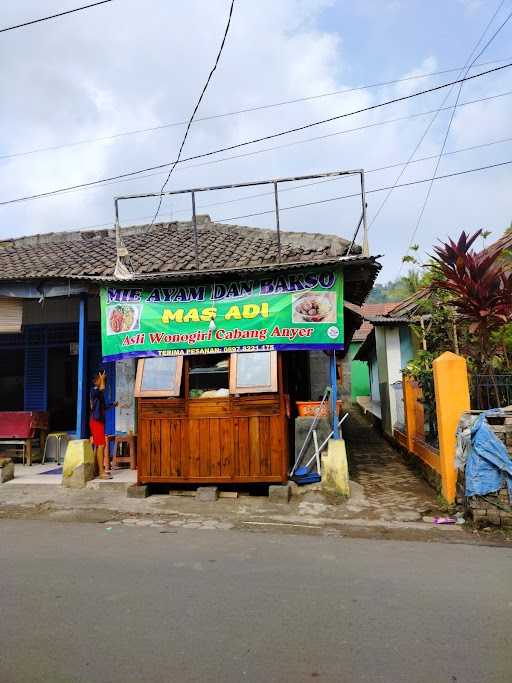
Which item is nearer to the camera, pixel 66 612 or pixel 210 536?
pixel 66 612

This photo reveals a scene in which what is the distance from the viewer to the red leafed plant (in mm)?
6645

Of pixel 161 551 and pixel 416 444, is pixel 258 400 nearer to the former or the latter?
pixel 161 551

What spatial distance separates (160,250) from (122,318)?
312 cm

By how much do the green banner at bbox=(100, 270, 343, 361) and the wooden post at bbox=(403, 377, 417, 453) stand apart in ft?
10.2

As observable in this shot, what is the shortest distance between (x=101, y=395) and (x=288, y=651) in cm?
651

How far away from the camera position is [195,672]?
9.04 feet

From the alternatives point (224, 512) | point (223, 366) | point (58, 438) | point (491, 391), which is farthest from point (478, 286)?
point (58, 438)

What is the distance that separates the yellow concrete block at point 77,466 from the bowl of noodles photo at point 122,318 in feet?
6.49

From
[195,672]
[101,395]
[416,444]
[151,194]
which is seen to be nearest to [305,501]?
[416,444]

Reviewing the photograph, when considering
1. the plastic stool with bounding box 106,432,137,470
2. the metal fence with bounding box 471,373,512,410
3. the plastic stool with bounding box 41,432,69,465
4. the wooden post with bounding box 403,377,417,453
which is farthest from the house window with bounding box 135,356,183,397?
the wooden post with bounding box 403,377,417,453

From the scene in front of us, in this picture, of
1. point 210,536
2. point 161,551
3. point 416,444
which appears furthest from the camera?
point 416,444

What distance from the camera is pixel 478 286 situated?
6695 millimetres

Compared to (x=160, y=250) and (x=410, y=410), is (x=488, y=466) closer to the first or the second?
(x=410, y=410)

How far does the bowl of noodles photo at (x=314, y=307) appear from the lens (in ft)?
24.7
